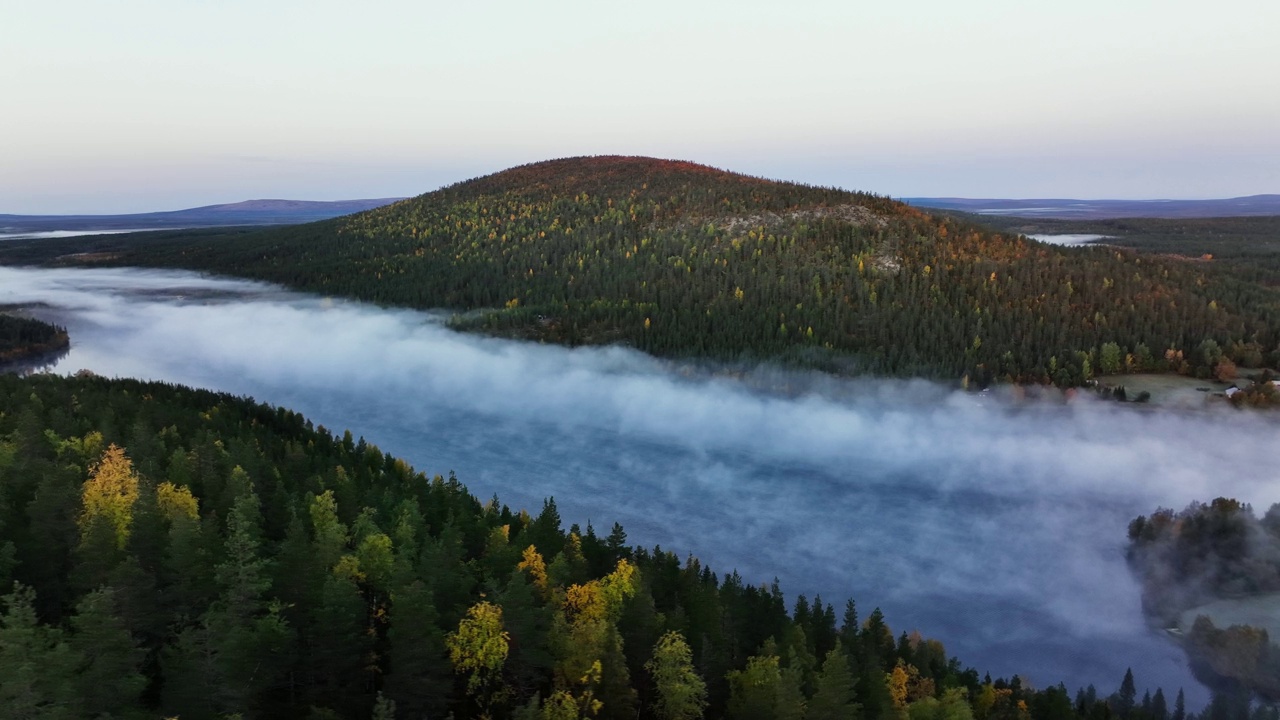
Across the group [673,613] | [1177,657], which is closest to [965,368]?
[1177,657]

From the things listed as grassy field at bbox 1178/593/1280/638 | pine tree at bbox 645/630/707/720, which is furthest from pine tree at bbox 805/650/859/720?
grassy field at bbox 1178/593/1280/638

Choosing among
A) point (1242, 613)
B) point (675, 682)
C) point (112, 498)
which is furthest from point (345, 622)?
point (1242, 613)

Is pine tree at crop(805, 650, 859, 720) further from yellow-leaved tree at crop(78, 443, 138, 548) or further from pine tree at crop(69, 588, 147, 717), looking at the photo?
yellow-leaved tree at crop(78, 443, 138, 548)

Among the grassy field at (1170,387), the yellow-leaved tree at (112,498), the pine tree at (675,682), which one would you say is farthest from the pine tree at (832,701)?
the grassy field at (1170,387)

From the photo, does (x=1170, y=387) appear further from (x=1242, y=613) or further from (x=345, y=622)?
(x=345, y=622)

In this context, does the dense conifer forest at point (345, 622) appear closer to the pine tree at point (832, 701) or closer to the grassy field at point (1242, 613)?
the pine tree at point (832, 701)
